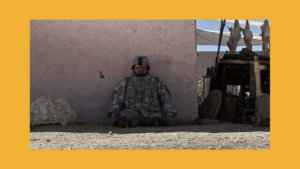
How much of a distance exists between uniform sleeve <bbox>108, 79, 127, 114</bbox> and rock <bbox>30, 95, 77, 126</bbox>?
698mm

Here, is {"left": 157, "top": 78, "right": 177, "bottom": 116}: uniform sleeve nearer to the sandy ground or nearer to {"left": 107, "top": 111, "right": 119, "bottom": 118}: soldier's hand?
{"left": 107, "top": 111, "right": 119, "bottom": 118}: soldier's hand

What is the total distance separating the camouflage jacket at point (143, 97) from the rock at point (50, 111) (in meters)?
0.72

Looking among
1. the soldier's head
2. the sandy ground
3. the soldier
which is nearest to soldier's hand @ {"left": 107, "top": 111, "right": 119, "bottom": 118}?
the soldier

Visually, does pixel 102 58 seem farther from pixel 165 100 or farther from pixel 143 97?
pixel 165 100

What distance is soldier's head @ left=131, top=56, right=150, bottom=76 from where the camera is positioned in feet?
16.8

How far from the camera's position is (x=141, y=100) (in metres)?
5.16

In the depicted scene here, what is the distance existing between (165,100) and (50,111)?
181cm

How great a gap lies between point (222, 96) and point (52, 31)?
3261 mm

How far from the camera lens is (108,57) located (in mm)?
5559

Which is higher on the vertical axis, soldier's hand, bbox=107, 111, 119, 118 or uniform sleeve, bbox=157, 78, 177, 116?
uniform sleeve, bbox=157, 78, 177, 116

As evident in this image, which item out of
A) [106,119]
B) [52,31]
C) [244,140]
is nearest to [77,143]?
[244,140]

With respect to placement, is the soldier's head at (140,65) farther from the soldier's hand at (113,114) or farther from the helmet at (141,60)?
the soldier's hand at (113,114)

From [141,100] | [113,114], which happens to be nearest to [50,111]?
[113,114]

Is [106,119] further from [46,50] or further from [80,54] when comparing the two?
[46,50]
